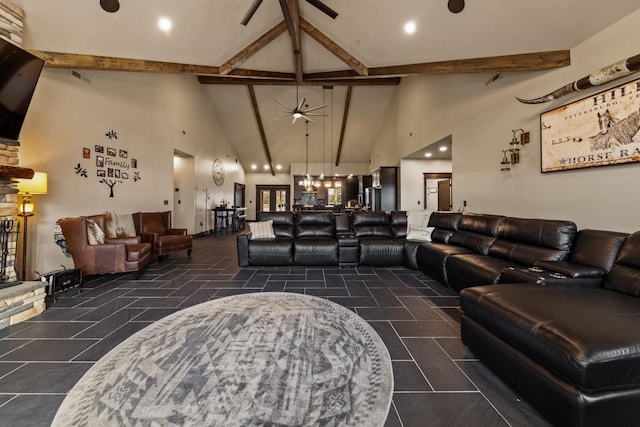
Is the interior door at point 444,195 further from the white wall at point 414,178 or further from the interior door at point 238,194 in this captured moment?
the interior door at point 238,194

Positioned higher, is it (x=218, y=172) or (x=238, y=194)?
(x=218, y=172)

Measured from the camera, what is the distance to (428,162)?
7309 mm

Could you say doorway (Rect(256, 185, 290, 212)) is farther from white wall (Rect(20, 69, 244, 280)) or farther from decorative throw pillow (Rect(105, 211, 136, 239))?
decorative throw pillow (Rect(105, 211, 136, 239))

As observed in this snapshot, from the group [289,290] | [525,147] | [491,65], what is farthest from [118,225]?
[525,147]

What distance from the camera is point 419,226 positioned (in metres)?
4.54

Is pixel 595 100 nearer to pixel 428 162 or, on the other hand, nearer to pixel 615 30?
pixel 615 30

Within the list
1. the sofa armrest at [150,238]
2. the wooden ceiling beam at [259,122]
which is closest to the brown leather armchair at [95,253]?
the sofa armrest at [150,238]

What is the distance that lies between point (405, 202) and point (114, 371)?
692 centimetres

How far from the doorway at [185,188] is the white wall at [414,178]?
6.00 meters

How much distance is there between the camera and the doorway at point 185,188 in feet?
23.0

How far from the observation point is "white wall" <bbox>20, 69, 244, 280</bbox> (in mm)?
3406

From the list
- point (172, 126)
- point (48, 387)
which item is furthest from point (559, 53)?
point (172, 126)

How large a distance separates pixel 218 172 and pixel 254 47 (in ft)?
17.3

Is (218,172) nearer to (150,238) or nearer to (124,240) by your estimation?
(150,238)
